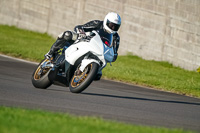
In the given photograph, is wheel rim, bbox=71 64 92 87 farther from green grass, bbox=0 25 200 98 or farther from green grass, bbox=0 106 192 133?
green grass, bbox=0 25 200 98

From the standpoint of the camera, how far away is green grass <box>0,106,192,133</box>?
16.9 ft

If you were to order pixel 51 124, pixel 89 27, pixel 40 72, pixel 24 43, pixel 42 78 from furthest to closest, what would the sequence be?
pixel 24 43, pixel 40 72, pixel 42 78, pixel 89 27, pixel 51 124

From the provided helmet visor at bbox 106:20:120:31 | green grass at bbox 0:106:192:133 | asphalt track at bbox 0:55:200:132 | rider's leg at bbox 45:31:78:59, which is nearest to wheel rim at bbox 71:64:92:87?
asphalt track at bbox 0:55:200:132

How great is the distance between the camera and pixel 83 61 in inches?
339

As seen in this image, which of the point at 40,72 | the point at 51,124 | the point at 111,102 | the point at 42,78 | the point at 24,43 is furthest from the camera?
the point at 24,43

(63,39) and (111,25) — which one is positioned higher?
(111,25)

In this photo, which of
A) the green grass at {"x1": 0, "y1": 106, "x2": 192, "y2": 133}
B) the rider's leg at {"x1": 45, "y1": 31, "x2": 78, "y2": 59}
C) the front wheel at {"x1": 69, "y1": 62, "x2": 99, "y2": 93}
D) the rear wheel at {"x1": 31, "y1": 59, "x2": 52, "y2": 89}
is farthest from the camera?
the rear wheel at {"x1": 31, "y1": 59, "x2": 52, "y2": 89}

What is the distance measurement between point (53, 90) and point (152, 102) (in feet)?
6.84

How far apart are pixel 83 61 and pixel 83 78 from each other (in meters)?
0.31

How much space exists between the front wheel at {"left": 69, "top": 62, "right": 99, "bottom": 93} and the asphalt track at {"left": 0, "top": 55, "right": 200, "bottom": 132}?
0.80 ft

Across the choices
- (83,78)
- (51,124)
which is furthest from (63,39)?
(51,124)

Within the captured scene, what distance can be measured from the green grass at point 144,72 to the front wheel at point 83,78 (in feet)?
15.1

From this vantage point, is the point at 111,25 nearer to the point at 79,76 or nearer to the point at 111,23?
the point at 111,23

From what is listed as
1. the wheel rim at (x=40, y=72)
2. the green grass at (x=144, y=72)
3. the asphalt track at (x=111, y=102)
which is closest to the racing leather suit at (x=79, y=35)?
the wheel rim at (x=40, y=72)
